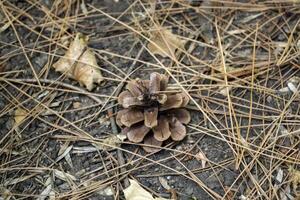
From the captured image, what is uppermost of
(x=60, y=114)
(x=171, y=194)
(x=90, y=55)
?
(x=90, y=55)

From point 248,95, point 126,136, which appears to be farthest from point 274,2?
point 126,136

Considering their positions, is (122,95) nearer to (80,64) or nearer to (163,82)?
(163,82)

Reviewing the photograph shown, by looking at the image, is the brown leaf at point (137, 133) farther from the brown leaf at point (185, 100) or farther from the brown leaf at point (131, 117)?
the brown leaf at point (185, 100)

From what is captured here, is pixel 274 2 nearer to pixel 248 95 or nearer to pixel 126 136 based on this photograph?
pixel 248 95

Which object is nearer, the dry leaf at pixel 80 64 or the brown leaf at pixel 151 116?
the brown leaf at pixel 151 116

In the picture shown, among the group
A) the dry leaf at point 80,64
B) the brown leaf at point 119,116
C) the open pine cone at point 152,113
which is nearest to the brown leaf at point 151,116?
the open pine cone at point 152,113

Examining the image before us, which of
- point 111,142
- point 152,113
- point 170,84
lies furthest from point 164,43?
point 111,142

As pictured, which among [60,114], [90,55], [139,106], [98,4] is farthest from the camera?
[98,4]
